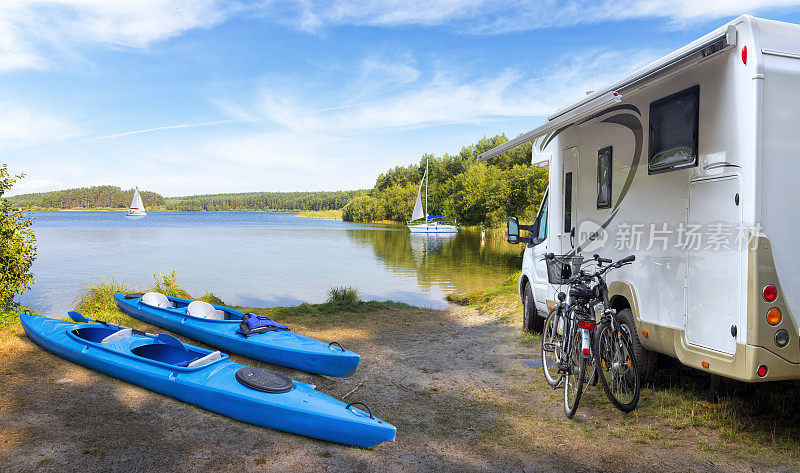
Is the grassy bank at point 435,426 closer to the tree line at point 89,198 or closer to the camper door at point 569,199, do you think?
the camper door at point 569,199

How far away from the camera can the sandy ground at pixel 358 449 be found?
12.3 feet

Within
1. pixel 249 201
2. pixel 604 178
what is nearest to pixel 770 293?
pixel 604 178

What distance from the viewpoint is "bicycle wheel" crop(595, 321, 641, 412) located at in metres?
4.59

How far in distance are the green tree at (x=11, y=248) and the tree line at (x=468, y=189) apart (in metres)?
44.1

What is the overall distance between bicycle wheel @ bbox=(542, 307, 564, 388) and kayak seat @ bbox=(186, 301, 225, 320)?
4.96 m

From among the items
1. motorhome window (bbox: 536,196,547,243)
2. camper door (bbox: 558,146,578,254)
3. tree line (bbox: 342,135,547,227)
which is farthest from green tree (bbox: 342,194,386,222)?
camper door (bbox: 558,146,578,254)

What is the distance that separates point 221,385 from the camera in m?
4.71

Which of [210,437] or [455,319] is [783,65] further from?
[455,319]

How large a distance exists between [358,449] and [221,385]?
153cm

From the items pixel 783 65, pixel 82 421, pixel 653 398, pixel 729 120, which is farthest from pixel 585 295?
pixel 82 421

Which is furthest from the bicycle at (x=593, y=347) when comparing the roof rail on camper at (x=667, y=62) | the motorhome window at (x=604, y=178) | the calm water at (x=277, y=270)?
the calm water at (x=277, y=270)

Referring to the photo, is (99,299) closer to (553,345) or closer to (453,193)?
(553,345)

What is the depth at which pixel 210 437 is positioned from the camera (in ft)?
13.7

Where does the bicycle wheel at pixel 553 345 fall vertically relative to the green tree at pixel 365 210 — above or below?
below
